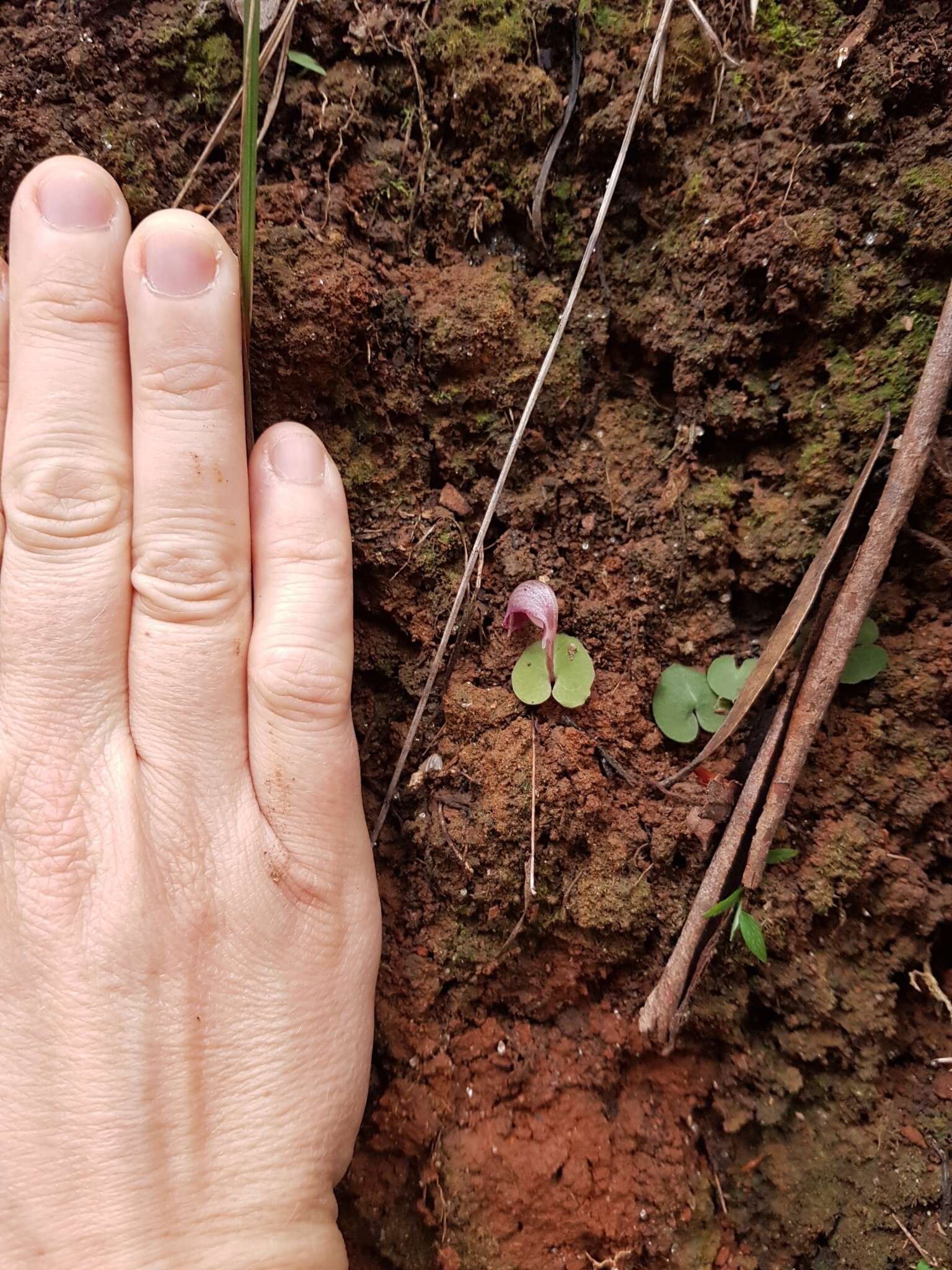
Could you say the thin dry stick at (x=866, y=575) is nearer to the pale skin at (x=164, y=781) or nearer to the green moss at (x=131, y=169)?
the pale skin at (x=164, y=781)

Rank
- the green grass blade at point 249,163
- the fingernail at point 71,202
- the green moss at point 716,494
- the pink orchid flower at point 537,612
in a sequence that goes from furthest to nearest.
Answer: the green moss at point 716,494
the pink orchid flower at point 537,612
the fingernail at point 71,202
the green grass blade at point 249,163

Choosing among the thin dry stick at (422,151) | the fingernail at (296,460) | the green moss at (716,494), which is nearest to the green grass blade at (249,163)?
the fingernail at (296,460)

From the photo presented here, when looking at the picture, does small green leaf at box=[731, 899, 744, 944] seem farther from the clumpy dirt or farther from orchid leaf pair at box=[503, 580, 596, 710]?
orchid leaf pair at box=[503, 580, 596, 710]

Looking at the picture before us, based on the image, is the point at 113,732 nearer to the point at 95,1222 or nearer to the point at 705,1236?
the point at 95,1222

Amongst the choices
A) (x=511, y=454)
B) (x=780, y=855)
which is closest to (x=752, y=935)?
(x=780, y=855)

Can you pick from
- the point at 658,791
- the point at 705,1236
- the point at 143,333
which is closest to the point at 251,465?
the point at 143,333

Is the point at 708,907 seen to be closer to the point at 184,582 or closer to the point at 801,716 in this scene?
the point at 801,716
